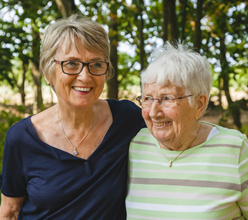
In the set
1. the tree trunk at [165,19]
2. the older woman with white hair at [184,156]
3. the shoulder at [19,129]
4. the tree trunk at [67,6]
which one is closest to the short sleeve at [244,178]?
the older woman with white hair at [184,156]

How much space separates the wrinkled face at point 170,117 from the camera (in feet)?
5.98

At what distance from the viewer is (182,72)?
5.88 feet

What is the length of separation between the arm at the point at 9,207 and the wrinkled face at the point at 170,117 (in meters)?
1.14

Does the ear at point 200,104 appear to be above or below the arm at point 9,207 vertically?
above

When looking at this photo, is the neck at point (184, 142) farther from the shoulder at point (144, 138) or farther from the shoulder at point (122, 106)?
the shoulder at point (122, 106)

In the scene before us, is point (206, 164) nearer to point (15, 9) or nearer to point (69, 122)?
point (69, 122)

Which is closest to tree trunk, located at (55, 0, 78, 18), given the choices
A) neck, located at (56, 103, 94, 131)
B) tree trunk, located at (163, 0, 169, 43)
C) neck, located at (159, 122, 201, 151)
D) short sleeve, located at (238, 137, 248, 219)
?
tree trunk, located at (163, 0, 169, 43)

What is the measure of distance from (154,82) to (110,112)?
61 centimetres

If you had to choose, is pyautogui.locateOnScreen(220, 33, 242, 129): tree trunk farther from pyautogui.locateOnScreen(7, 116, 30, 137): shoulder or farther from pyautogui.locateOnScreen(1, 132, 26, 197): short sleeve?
pyautogui.locateOnScreen(1, 132, 26, 197): short sleeve

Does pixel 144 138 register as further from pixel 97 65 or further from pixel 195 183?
pixel 97 65

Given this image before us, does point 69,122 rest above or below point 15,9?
below

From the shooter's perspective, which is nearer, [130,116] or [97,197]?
[97,197]

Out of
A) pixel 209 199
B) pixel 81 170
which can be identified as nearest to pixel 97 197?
pixel 81 170

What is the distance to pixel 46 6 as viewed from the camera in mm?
5141
